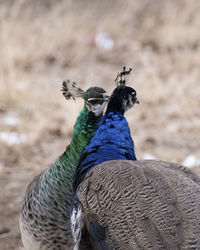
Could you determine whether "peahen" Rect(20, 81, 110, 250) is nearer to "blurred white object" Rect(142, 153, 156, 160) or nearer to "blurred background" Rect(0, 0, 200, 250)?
"blurred background" Rect(0, 0, 200, 250)

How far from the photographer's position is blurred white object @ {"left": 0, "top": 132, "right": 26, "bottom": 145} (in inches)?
175

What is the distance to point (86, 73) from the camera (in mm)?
6539

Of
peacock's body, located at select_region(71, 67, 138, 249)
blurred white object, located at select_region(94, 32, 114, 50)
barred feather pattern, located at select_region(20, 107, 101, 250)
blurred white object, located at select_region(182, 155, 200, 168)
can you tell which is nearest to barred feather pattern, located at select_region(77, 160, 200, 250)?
peacock's body, located at select_region(71, 67, 138, 249)

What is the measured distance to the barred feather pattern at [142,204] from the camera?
1835 mm

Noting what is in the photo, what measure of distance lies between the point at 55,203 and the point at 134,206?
0.68m

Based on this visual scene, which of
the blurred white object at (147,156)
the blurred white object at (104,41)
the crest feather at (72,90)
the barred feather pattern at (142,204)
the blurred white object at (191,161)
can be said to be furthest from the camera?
the blurred white object at (104,41)

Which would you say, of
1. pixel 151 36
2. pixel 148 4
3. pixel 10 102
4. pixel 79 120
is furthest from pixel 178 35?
pixel 79 120

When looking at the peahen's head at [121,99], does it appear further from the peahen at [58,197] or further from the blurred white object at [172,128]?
the blurred white object at [172,128]

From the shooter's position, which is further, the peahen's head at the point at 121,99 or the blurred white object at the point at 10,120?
the blurred white object at the point at 10,120

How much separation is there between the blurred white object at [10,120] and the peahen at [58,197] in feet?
7.76

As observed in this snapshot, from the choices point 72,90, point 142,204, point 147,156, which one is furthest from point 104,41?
point 142,204

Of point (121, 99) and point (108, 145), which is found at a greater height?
point (121, 99)

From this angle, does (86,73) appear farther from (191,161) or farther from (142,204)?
(142,204)

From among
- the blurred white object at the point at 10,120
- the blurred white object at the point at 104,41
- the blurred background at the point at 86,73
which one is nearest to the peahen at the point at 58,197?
the blurred background at the point at 86,73
